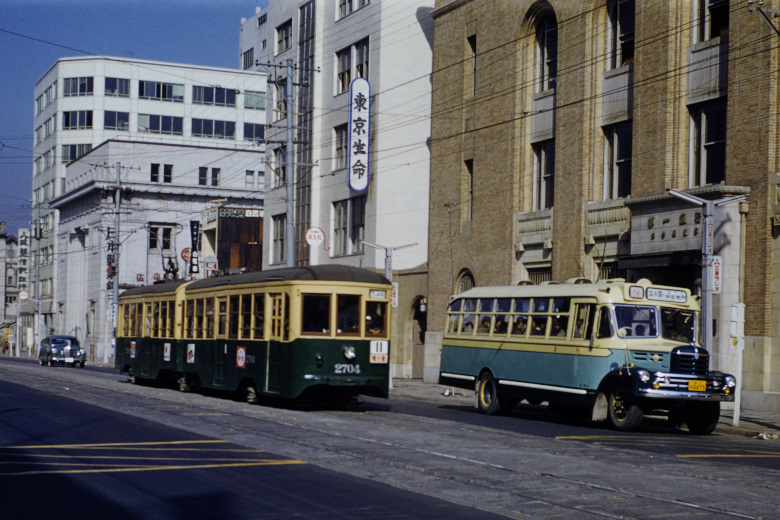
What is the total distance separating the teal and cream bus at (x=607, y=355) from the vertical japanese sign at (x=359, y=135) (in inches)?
858

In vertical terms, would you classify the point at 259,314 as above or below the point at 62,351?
above

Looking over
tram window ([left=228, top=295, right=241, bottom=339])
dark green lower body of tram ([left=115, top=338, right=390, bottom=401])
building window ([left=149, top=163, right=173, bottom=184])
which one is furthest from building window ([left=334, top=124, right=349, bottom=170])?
building window ([left=149, top=163, right=173, bottom=184])

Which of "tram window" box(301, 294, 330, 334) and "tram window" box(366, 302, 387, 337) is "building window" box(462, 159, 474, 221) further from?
"tram window" box(301, 294, 330, 334)

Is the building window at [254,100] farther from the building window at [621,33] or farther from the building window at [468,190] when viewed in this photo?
the building window at [621,33]

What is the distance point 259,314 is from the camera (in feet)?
81.9

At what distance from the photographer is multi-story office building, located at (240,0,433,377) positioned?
45.9 metres

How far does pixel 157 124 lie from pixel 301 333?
7705cm

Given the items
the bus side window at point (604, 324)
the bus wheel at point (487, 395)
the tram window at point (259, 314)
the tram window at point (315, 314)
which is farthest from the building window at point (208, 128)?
the bus side window at point (604, 324)

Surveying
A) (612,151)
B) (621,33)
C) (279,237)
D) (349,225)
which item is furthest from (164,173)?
(621,33)

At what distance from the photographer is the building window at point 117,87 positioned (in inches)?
3802

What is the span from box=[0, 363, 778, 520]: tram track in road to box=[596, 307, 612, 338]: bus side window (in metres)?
3.10

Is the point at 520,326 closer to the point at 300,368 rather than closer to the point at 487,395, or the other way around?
the point at 487,395

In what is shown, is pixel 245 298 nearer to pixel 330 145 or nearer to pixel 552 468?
pixel 552 468

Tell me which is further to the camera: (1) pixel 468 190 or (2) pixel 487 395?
(1) pixel 468 190
